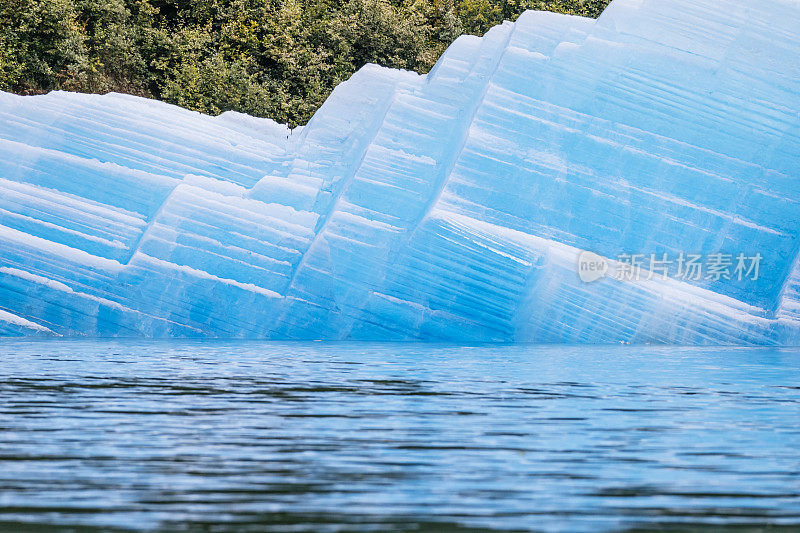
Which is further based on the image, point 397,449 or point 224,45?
point 224,45

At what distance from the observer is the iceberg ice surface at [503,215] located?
749 inches

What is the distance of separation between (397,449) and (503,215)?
41.7ft

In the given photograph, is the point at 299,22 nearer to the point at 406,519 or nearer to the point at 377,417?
the point at 377,417

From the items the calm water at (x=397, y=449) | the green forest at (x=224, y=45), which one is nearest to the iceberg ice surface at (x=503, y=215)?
the calm water at (x=397, y=449)

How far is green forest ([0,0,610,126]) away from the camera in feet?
120

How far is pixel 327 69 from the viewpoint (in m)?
39.0

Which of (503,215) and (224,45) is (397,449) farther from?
(224,45)

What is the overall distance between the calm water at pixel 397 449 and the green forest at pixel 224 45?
25.5 metres

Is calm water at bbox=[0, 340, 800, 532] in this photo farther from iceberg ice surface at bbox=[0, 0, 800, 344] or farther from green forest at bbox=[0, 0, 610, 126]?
green forest at bbox=[0, 0, 610, 126]

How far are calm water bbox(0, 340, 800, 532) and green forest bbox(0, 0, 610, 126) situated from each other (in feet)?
83.8

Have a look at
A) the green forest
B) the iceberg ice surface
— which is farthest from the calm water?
the green forest

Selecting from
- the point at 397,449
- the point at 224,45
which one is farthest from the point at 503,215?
the point at 224,45

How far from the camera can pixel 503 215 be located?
19.4 meters

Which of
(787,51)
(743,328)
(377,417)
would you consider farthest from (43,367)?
(787,51)
